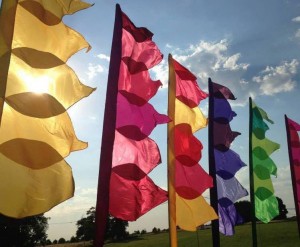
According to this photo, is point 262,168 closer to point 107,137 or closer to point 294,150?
point 294,150

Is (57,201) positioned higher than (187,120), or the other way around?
(187,120)

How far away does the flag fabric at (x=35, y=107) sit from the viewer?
7191 mm

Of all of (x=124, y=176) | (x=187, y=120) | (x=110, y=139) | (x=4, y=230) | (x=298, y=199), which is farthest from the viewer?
(x=4, y=230)

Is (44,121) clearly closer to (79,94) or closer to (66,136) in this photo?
(66,136)

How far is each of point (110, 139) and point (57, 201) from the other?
74.9 inches

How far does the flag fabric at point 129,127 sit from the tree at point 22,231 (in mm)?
35456

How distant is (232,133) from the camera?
52.6 feet

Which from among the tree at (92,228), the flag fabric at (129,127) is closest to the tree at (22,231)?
the tree at (92,228)

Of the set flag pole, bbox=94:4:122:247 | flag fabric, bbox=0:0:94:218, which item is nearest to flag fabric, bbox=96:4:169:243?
flag pole, bbox=94:4:122:247

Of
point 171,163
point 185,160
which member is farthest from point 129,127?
point 185,160

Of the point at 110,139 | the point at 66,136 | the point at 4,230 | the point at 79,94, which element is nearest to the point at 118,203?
the point at 110,139

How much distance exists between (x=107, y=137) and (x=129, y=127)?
1403 mm

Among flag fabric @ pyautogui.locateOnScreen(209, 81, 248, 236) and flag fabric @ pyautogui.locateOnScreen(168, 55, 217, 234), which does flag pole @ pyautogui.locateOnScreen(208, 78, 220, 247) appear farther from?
flag fabric @ pyautogui.locateOnScreen(168, 55, 217, 234)

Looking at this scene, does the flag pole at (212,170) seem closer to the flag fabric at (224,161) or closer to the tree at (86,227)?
the flag fabric at (224,161)
